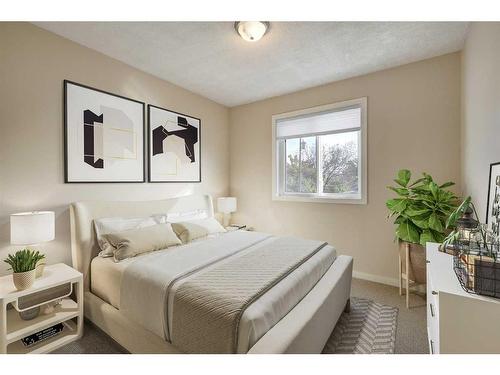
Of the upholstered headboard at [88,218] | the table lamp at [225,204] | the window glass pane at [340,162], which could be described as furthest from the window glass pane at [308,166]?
the upholstered headboard at [88,218]

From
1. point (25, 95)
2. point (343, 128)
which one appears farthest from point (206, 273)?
point (343, 128)

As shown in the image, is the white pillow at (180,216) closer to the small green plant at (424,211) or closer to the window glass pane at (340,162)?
the window glass pane at (340,162)

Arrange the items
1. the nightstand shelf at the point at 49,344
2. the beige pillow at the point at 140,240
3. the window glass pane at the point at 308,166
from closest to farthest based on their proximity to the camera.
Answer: the nightstand shelf at the point at 49,344 → the beige pillow at the point at 140,240 → the window glass pane at the point at 308,166

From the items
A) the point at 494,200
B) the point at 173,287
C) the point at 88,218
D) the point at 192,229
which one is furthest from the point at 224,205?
the point at 494,200

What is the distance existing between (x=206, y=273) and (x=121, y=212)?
55.9 inches

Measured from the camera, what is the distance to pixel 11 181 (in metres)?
1.86

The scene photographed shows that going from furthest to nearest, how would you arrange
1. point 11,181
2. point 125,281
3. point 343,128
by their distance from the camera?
point 343,128
point 11,181
point 125,281

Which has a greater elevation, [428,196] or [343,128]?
[343,128]

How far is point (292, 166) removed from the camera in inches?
142

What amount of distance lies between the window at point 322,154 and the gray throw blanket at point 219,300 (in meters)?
1.72

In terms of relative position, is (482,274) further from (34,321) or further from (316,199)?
(34,321)

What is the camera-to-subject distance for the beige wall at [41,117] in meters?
1.85

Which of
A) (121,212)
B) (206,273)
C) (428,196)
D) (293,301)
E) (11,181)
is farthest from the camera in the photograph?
(121,212)
